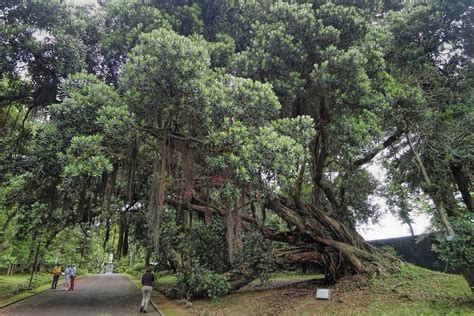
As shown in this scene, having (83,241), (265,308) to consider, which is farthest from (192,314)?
(83,241)

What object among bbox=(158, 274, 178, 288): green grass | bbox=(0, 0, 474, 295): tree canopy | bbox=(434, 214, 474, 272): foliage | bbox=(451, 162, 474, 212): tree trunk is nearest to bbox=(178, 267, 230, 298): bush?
bbox=(0, 0, 474, 295): tree canopy

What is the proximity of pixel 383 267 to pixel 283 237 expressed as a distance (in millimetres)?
3109

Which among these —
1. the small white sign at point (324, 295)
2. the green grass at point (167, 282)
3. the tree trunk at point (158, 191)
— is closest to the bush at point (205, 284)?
the small white sign at point (324, 295)

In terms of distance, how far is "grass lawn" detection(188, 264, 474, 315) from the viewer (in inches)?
297

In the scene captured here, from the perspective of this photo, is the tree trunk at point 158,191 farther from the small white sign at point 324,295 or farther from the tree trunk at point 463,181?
the tree trunk at point 463,181

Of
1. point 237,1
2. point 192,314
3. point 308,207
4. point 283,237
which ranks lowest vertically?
point 192,314

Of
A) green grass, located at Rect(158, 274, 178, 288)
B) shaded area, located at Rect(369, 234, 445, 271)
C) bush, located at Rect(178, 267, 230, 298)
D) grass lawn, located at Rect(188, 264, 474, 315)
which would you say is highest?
shaded area, located at Rect(369, 234, 445, 271)

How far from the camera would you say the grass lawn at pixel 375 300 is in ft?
24.8

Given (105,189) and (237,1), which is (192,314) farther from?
(237,1)

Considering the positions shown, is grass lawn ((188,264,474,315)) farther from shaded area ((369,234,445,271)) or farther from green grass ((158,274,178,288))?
green grass ((158,274,178,288))

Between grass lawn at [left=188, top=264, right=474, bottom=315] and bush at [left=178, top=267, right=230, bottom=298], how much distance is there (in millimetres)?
331

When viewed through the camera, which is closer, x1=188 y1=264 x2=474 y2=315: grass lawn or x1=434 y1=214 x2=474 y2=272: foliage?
x1=434 y1=214 x2=474 y2=272: foliage

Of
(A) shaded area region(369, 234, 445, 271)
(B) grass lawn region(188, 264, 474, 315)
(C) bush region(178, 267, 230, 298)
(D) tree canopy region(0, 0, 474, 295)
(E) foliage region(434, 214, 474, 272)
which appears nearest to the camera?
(E) foliage region(434, 214, 474, 272)

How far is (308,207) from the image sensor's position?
35.8 ft
